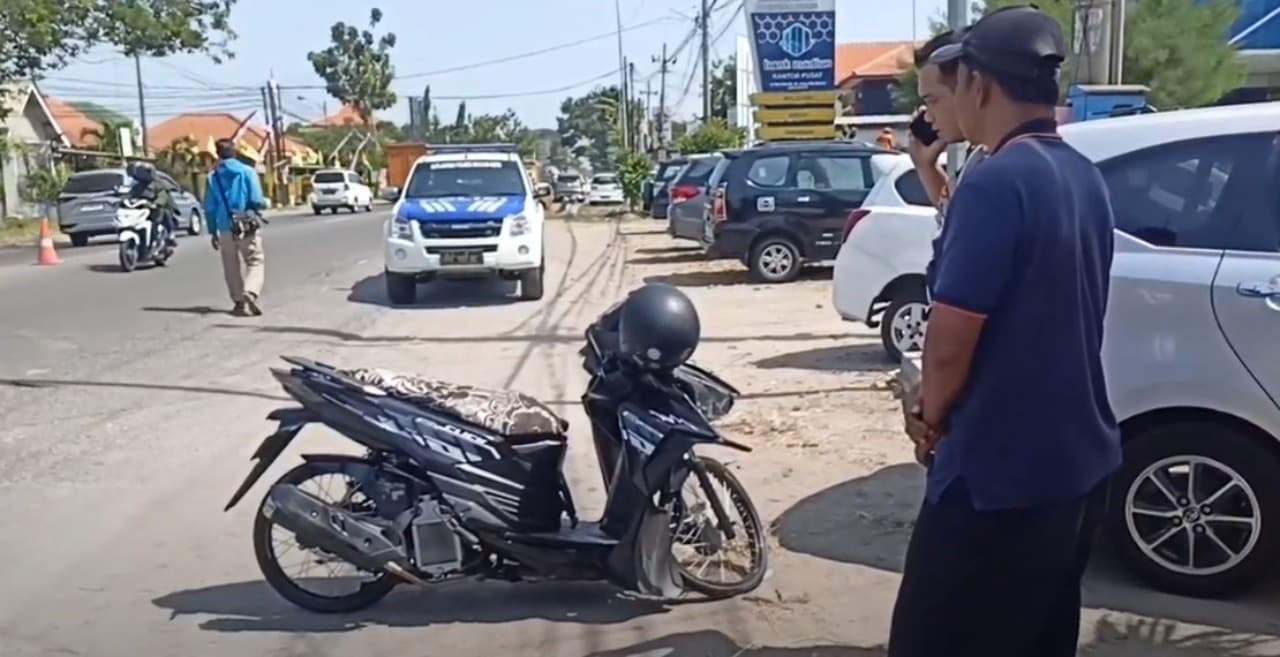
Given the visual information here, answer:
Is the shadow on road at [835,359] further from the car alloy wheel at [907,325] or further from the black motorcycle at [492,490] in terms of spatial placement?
the black motorcycle at [492,490]

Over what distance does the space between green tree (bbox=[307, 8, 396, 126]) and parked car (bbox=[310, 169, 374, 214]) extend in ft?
114

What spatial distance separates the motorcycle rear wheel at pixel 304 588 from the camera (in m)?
5.13

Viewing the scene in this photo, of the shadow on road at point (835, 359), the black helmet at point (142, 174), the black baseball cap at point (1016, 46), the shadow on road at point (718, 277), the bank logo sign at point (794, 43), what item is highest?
the bank logo sign at point (794, 43)

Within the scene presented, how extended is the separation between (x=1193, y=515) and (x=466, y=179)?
481 inches

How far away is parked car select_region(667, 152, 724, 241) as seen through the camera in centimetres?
2033

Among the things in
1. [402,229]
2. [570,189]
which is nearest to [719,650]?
[402,229]

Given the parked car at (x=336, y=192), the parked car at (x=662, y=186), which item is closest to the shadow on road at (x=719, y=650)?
the parked car at (x=662, y=186)

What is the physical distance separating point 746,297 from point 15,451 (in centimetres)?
939

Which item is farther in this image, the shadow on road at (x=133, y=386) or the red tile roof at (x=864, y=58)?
the red tile roof at (x=864, y=58)

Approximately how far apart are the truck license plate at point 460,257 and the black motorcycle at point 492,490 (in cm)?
1011

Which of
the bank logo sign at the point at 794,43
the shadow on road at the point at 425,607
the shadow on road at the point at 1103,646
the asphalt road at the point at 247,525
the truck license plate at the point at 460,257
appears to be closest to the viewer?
the shadow on road at the point at 1103,646

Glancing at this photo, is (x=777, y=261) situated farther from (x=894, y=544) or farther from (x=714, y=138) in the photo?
(x=714, y=138)

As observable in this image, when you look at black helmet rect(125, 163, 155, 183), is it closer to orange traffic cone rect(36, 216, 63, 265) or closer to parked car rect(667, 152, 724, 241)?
orange traffic cone rect(36, 216, 63, 265)

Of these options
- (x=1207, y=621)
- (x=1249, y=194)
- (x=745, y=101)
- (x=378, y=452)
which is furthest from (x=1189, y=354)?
(x=745, y=101)
